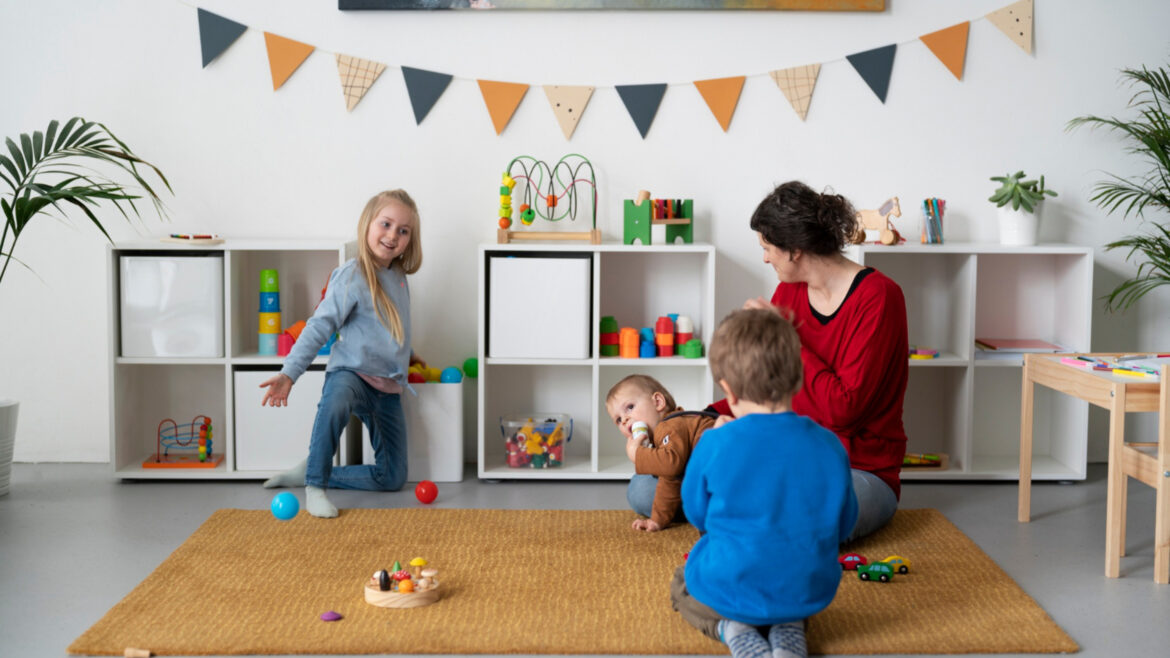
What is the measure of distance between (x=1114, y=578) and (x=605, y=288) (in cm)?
197

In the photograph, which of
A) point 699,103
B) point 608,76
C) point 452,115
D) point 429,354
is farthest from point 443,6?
point 429,354

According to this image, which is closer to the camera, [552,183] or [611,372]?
[552,183]

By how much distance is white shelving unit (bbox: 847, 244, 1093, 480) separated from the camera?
146 inches

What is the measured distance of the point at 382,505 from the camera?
3318mm

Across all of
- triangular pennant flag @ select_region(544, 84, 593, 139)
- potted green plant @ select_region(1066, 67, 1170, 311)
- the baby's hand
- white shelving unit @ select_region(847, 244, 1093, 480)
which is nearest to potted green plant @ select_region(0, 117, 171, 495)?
triangular pennant flag @ select_region(544, 84, 593, 139)

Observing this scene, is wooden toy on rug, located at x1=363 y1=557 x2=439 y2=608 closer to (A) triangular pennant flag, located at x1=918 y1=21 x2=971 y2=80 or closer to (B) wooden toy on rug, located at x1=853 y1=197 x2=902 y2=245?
(B) wooden toy on rug, located at x1=853 y1=197 x2=902 y2=245

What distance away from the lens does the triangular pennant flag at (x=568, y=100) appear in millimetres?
3832

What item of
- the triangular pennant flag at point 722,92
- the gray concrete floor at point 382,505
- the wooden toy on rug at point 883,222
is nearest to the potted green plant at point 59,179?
the gray concrete floor at point 382,505

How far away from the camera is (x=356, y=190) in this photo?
12.7 feet

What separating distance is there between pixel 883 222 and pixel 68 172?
286 cm

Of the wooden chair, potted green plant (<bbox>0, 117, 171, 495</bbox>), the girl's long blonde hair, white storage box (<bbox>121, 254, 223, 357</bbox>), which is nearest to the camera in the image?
the wooden chair

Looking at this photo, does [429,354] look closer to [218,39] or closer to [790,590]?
[218,39]

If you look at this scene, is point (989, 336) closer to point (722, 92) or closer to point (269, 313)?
point (722, 92)

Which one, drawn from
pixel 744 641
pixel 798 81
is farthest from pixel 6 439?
pixel 798 81
